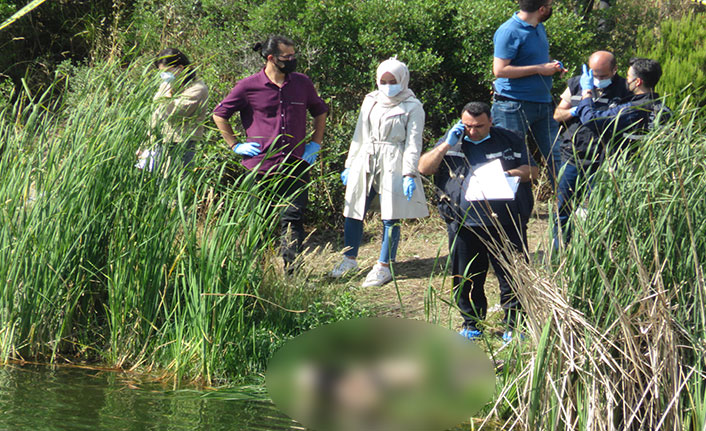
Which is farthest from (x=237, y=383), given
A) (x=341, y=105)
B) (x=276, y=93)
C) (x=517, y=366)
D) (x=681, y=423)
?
(x=341, y=105)

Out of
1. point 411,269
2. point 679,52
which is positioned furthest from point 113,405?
point 679,52

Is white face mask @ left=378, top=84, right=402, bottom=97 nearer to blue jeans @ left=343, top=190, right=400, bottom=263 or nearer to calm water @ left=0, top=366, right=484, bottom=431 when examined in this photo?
blue jeans @ left=343, top=190, right=400, bottom=263

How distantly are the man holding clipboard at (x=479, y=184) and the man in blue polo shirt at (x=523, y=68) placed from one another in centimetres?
108

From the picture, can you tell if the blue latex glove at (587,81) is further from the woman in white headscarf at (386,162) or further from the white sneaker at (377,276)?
the white sneaker at (377,276)

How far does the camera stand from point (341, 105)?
8.48 metres

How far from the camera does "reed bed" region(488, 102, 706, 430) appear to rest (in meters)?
3.43

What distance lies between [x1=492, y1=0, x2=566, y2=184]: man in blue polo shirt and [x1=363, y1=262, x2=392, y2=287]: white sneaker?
1.47m

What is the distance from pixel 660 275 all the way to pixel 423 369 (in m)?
1.10

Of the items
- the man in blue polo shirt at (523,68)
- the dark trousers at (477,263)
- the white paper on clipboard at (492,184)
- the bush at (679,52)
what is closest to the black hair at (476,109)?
the white paper on clipboard at (492,184)

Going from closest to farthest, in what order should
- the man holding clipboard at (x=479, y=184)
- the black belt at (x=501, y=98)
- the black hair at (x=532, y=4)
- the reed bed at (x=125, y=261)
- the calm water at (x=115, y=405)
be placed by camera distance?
the calm water at (x=115, y=405) < the reed bed at (x=125, y=261) < the man holding clipboard at (x=479, y=184) < the black hair at (x=532, y=4) < the black belt at (x=501, y=98)

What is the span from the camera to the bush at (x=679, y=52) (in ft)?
26.3

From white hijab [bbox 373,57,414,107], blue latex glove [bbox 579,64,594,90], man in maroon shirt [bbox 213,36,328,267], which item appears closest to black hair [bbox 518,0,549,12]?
blue latex glove [bbox 579,64,594,90]

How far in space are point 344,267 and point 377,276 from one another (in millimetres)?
280

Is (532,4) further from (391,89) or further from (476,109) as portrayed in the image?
(476,109)
